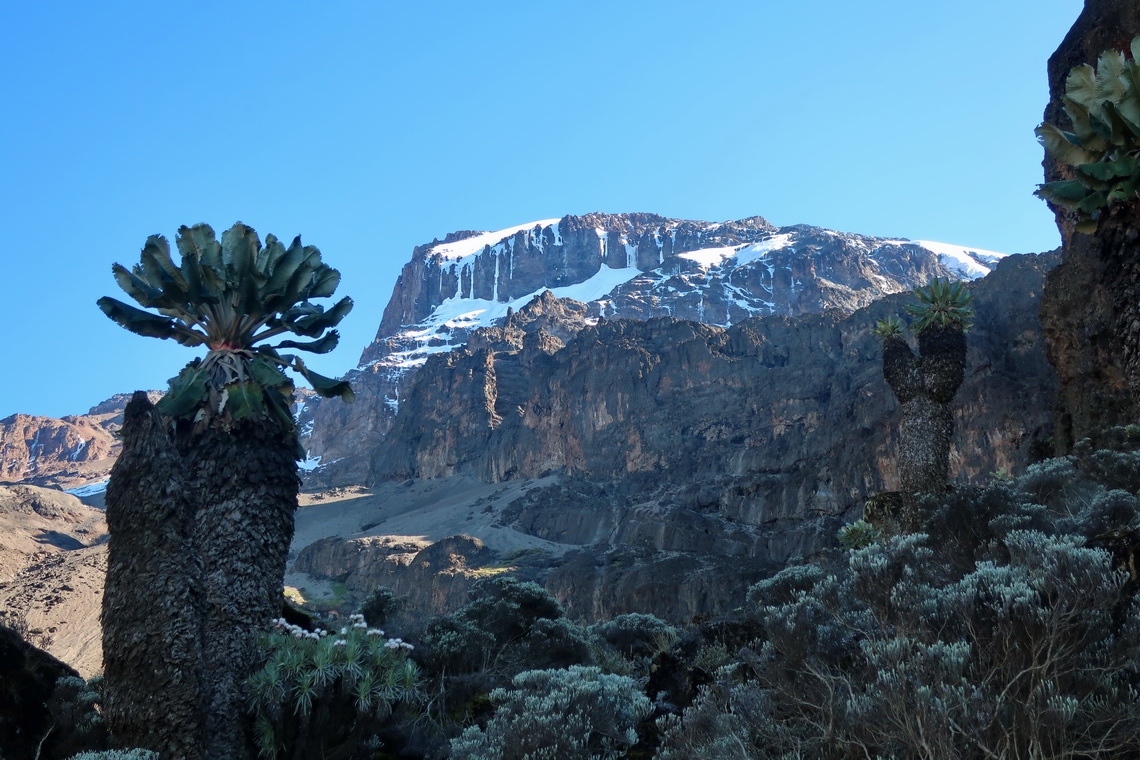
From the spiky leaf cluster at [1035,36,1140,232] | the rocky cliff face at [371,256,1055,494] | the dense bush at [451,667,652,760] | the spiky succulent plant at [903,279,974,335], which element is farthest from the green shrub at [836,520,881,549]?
the rocky cliff face at [371,256,1055,494]

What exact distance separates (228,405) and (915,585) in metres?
9.59

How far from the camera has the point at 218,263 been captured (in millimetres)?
13555

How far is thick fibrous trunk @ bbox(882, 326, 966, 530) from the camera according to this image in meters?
20.2

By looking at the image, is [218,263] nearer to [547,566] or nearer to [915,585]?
[915,585]

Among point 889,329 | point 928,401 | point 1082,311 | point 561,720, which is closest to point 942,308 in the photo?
point 889,329

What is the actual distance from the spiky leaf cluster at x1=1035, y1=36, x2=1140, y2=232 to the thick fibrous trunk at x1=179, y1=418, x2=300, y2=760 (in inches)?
453

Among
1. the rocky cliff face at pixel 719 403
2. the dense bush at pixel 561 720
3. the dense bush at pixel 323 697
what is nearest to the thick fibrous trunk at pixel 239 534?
the dense bush at pixel 323 697

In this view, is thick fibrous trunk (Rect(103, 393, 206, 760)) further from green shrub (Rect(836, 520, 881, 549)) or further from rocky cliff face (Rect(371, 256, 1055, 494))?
rocky cliff face (Rect(371, 256, 1055, 494))

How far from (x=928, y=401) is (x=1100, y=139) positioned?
36.7ft

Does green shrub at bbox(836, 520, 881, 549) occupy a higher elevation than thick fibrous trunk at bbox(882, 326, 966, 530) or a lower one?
lower

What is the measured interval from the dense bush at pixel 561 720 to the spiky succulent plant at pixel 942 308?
1432 cm

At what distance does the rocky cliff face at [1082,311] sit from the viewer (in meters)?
22.3

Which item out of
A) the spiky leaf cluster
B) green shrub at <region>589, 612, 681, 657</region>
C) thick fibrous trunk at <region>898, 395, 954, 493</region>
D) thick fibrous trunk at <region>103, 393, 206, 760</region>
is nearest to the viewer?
the spiky leaf cluster

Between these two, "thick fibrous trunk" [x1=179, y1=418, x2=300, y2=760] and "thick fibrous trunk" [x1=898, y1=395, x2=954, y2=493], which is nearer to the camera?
"thick fibrous trunk" [x1=179, y1=418, x2=300, y2=760]
